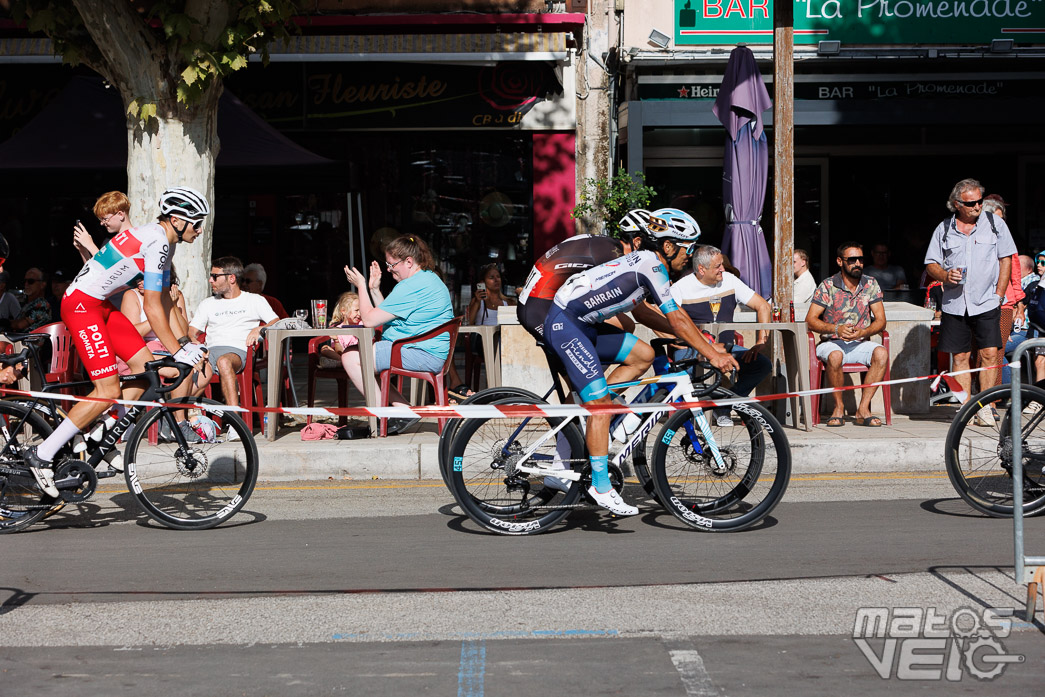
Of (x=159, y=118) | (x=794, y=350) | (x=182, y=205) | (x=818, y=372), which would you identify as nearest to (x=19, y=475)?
(x=182, y=205)

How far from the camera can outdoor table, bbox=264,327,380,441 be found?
29.4ft

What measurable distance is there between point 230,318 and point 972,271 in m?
5.87

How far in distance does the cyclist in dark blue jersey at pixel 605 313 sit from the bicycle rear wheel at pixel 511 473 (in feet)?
0.36

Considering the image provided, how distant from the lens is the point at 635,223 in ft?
21.4

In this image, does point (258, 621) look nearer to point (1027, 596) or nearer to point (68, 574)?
point (68, 574)

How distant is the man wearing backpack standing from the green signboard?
6408 mm

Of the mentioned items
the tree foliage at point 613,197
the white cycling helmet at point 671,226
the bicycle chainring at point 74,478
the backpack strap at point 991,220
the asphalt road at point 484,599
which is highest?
the tree foliage at point 613,197

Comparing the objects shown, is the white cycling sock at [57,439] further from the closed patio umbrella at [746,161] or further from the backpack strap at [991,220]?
the backpack strap at [991,220]

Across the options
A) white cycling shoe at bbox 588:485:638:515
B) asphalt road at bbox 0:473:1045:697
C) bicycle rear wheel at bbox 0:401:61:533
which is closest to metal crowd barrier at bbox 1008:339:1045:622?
asphalt road at bbox 0:473:1045:697

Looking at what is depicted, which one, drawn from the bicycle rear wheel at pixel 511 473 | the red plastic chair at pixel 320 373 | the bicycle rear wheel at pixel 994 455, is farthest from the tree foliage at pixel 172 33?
the bicycle rear wheel at pixel 994 455

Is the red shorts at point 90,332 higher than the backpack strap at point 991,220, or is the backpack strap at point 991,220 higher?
the backpack strap at point 991,220

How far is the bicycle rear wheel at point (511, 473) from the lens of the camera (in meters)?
6.25

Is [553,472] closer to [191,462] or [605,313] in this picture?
[605,313]

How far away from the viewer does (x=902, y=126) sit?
16.2 m
